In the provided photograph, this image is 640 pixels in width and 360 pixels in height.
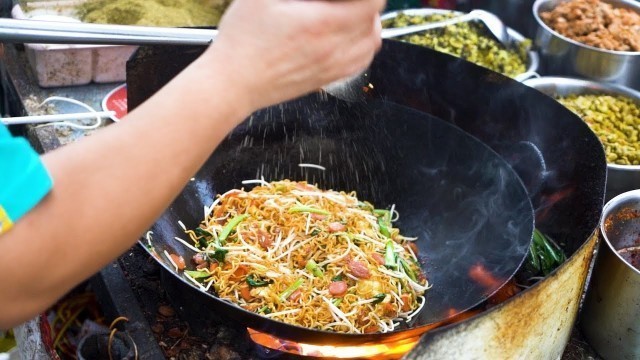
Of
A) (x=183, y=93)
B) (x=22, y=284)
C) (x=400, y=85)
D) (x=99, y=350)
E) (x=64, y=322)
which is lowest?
(x=64, y=322)

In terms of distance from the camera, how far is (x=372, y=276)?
3328 millimetres

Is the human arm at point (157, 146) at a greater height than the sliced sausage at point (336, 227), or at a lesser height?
greater

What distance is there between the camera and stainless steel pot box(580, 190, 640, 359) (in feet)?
10.3

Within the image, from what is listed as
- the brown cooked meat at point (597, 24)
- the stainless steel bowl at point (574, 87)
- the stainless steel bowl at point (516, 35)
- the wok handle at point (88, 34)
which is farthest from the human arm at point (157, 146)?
the brown cooked meat at point (597, 24)

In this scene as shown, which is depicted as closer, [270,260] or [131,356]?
[131,356]

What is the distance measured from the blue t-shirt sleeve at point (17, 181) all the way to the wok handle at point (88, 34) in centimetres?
73

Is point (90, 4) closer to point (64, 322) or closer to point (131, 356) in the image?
point (64, 322)

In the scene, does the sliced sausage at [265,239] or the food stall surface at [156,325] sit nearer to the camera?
the food stall surface at [156,325]

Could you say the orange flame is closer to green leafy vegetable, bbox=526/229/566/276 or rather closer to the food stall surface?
the food stall surface

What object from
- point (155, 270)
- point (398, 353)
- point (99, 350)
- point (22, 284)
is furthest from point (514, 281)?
point (22, 284)

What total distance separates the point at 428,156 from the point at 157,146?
2.65m

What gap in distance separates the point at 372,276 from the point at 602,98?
247 cm

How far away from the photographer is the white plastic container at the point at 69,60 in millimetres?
4840

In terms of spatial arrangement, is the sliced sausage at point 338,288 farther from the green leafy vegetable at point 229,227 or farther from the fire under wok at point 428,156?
the green leafy vegetable at point 229,227
